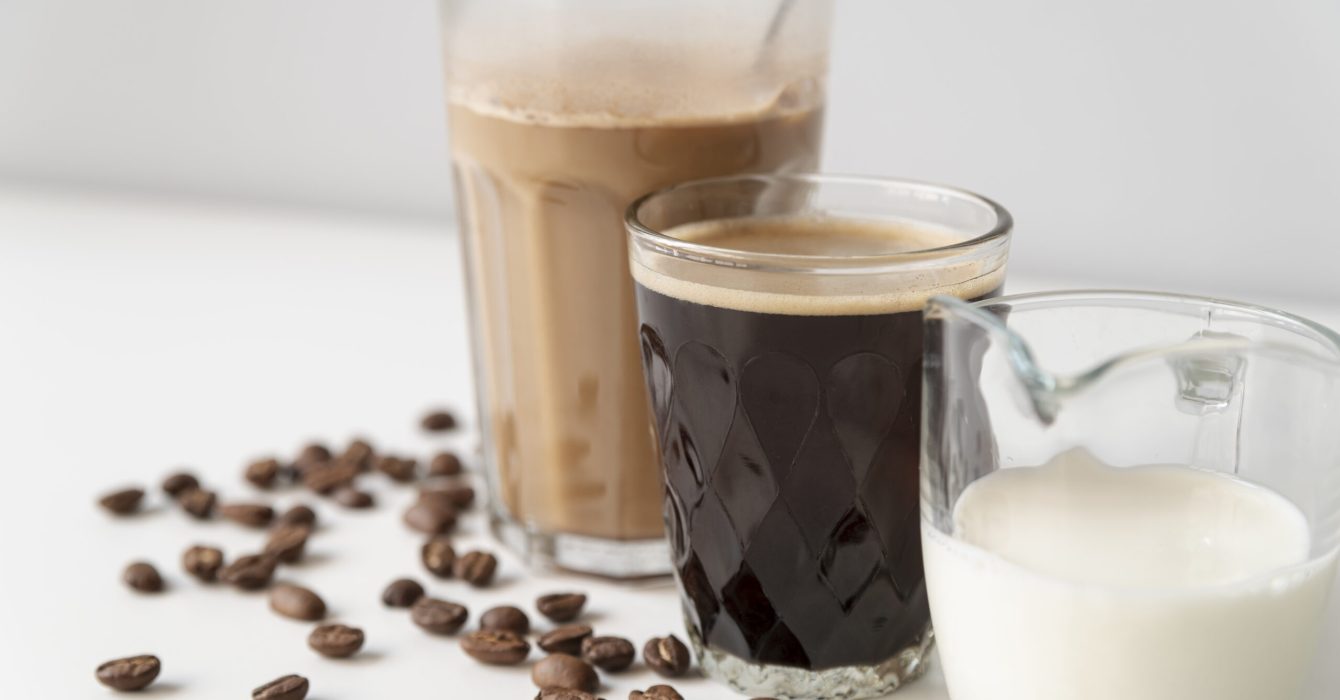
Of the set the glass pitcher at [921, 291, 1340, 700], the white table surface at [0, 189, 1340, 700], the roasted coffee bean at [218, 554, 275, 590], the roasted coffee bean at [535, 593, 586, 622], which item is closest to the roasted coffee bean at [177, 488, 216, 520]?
the white table surface at [0, 189, 1340, 700]

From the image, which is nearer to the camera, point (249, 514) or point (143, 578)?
point (143, 578)

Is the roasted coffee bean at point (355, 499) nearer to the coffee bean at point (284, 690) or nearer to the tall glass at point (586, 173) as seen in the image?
the tall glass at point (586, 173)

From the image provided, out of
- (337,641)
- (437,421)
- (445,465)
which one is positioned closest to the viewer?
(337,641)

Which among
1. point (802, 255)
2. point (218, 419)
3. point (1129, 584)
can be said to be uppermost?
point (802, 255)

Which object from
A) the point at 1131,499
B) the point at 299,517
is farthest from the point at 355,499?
the point at 1131,499

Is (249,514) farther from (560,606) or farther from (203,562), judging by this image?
(560,606)

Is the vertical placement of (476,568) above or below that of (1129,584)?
below

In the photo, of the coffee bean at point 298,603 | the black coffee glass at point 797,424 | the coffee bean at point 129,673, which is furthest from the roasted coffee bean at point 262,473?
the black coffee glass at point 797,424

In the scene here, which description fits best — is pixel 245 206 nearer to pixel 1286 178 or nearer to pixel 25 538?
pixel 25 538
